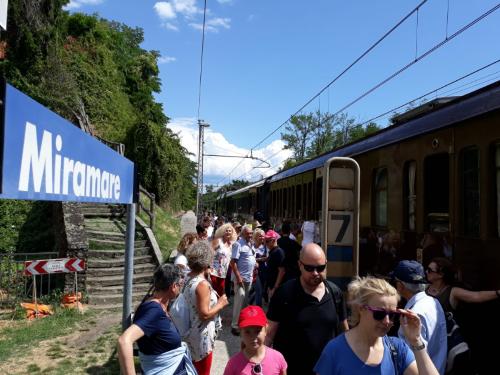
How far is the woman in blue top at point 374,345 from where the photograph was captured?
249cm

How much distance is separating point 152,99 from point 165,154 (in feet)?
77.8

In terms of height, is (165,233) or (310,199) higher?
(310,199)

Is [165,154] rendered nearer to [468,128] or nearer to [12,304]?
[12,304]

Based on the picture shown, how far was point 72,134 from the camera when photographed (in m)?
2.94

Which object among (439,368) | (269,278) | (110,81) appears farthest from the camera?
(110,81)

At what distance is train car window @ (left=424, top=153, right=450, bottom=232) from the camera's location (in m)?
5.46

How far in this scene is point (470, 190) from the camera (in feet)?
16.4

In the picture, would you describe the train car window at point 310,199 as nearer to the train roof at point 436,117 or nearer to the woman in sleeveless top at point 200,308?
the train roof at point 436,117

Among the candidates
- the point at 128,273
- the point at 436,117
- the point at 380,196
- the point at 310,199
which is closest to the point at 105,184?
the point at 128,273

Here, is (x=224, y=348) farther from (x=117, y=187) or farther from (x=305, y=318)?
(x=305, y=318)

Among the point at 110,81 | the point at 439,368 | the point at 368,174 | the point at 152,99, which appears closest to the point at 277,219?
the point at 368,174

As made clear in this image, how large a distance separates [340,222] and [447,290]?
7.48 feet

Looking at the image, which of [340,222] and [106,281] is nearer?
[340,222]

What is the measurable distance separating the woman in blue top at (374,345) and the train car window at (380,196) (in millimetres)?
4689
